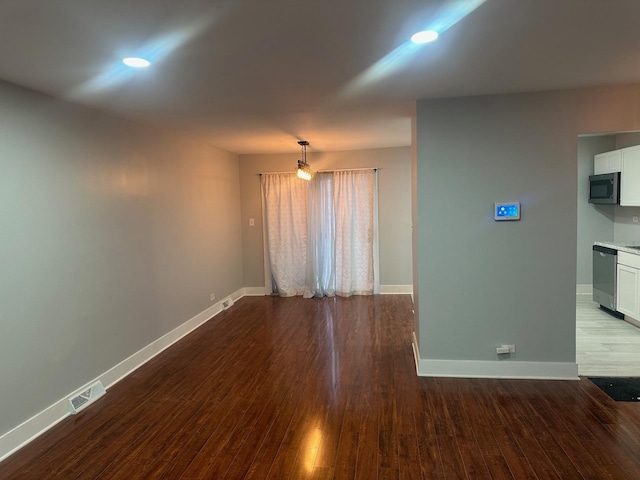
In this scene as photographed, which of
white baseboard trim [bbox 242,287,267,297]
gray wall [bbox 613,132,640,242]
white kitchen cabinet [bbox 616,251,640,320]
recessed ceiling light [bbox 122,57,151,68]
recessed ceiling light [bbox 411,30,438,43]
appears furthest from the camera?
white baseboard trim [bbox 242,287,267,297]


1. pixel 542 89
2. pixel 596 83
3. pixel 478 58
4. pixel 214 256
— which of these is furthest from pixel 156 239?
pixel 596 83

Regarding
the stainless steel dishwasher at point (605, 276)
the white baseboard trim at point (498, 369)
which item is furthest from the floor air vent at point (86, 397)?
the stainless steel dishwasher at point (605, 276)

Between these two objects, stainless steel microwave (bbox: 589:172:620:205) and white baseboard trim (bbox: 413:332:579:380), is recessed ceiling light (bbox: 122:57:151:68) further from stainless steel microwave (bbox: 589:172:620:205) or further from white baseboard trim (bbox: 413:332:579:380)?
stainless steel microwave (bbox: 589:172:620:205)

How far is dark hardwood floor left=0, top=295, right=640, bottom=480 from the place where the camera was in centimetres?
228

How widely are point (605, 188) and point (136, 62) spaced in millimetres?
5854

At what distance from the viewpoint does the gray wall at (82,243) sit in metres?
2.61

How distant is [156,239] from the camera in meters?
4.18

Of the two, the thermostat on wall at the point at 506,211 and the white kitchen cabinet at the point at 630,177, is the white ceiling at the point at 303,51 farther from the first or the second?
the white kitchen cabinet at the point at 630,177

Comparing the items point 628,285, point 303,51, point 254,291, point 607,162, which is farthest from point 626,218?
point 254,291

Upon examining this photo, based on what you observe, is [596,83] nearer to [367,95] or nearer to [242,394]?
[367,95]

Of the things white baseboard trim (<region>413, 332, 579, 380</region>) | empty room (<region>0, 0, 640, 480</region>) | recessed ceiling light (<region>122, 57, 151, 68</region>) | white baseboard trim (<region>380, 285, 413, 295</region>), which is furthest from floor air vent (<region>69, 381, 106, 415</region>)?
white baseboard trim (<region>380, 285, 413, 295</region>)

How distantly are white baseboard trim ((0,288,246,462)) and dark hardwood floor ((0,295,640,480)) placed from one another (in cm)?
7

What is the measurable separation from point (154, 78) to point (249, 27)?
1.02 m

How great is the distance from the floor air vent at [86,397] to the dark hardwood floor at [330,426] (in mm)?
73
